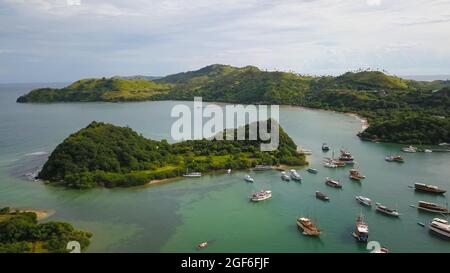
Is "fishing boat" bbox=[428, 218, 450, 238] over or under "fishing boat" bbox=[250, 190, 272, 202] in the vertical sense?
under

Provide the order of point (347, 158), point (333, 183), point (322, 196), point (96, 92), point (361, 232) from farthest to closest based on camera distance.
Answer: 1. point (96, 92)
2. point (347, 158)
3. point (333, 183)
4. point (322, 196)
5. point (361, 232)

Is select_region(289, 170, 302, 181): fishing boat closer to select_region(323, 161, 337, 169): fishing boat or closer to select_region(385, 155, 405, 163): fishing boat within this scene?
select_region(323, 161, 337, 169): fishing boat

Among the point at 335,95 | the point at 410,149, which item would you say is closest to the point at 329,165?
the point at 410,149

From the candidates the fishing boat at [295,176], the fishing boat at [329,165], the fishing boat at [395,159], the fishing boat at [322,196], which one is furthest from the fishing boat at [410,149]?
the fishing boat at [322,196]

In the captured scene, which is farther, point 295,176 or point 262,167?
point 262,167

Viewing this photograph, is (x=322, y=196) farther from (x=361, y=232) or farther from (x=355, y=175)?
(x=361, y=232)

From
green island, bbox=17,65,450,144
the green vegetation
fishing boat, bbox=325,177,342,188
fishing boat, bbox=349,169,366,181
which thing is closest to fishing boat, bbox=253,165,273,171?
fishing boat, bbox=325,177,342,188

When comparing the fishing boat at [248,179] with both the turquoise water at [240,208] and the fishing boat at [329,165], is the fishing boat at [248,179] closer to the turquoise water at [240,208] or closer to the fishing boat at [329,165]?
the turquoise water at [240,208]
